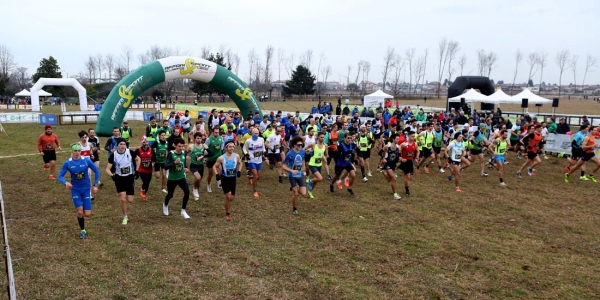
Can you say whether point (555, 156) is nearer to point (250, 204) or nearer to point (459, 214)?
point (459, 214)

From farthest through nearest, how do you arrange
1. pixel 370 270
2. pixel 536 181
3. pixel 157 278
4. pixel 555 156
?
pixel 555 156 → pixel 536 181 → pixel 370 270 → pixel 157 278

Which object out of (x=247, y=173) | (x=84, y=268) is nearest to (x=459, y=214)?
(x=247, y=173)

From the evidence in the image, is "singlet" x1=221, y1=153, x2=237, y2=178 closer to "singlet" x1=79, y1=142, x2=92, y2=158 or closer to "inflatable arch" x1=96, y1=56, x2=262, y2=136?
"singlet" x1=79, y1=142, x2=92, y2=158

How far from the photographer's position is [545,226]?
28.9 ft

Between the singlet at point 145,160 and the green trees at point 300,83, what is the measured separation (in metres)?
63.4

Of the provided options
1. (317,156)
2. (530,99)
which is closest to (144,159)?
(317,156)

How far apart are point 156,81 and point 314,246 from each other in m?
14.9

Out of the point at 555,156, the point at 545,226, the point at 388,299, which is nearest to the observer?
the point at 388,299

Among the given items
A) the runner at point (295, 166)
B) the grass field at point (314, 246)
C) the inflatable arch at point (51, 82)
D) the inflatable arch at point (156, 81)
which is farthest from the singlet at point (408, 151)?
the inflatable arch at point (51, 82)

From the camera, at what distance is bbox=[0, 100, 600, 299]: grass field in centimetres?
589

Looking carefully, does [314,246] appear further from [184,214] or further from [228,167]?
[184,214]

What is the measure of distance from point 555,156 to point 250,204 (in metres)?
15.2

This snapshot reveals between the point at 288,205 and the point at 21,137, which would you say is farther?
the point at 21,137

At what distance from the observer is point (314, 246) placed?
7426mm
